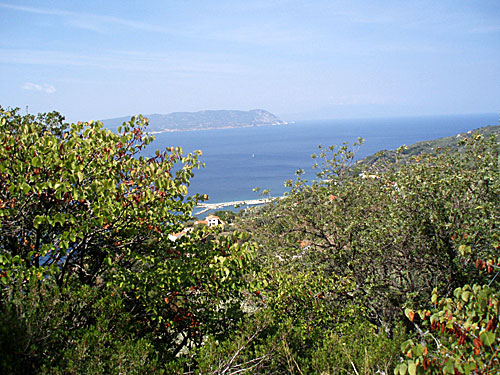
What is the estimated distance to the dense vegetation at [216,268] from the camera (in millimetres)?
3846

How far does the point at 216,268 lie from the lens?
606cm

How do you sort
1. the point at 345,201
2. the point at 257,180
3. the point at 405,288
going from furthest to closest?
the point at 257,180
the point at 345,201
the point at 405,288

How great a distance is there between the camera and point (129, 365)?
3.85 meters

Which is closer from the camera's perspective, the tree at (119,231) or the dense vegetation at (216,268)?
the dense vegetation at (216,268)

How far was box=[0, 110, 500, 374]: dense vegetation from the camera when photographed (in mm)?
3846

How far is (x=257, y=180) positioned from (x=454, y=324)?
4030 inches

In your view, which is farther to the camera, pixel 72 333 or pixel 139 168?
pixel 139 168

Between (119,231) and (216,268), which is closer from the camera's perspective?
(216,268)

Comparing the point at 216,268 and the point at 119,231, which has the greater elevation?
the point at 119,231

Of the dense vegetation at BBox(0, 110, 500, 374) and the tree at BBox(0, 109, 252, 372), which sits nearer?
the dense vegetation at BBox(0, 110, 500, 374)

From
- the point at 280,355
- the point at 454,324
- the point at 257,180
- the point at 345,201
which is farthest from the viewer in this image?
the point at 257,180

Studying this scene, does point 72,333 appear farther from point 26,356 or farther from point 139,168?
point 139,168

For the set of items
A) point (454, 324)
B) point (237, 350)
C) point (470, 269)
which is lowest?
point (470, 269)

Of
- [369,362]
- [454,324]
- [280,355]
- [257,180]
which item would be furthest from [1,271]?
[257,180]
